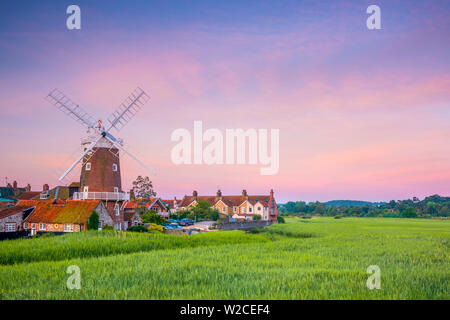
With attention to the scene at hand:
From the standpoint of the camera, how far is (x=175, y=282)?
40.1 feet

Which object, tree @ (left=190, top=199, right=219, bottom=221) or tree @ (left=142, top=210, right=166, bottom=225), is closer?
tree @ (left=142, top=210, right=166, bottom=225)

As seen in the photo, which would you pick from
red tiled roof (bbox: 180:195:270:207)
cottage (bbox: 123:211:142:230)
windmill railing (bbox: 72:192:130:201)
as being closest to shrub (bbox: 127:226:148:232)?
cottage (bbox: 123:211:142:230)

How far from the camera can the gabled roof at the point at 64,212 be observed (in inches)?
1366

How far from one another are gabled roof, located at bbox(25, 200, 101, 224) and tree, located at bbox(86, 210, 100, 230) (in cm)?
53

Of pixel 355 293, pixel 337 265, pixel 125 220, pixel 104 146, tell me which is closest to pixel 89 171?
pixel 104 146

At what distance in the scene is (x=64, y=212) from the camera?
1422 inches

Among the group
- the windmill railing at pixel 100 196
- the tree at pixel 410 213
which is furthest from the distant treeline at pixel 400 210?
the windmill railing at pixel 100 196

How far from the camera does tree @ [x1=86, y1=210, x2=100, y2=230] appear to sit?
111 feet

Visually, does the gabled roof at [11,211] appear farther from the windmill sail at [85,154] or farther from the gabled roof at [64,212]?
the windmill sail at [85,154]

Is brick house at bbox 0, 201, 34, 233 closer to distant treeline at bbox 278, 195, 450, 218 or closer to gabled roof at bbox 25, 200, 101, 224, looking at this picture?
gabled roof at bbox 25, 200, 101, 224

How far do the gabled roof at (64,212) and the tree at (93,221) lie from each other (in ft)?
1.75

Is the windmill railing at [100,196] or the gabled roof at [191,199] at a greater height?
the windmill railing at [100,196]
